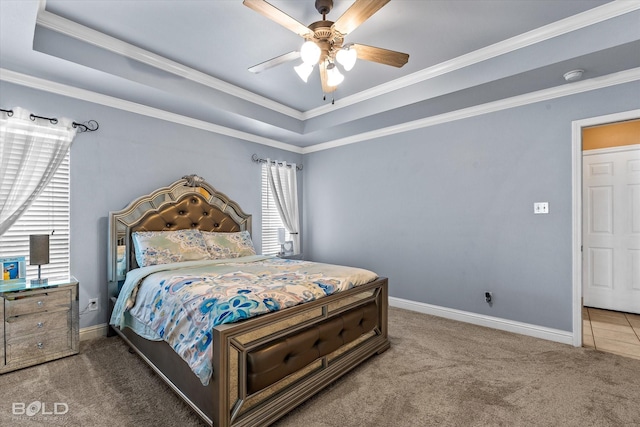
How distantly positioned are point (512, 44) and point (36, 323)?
4.46 metres

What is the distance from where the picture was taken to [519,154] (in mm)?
3152

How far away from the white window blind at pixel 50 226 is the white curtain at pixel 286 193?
2402 millimetres

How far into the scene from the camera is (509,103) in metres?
3.18

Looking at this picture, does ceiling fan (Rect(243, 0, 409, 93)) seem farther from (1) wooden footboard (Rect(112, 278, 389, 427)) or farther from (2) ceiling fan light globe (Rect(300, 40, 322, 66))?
(1) wooden footboard (Rect(112, 278, 389, 427))

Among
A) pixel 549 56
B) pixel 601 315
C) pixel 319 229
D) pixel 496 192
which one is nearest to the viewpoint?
pixel 549 56

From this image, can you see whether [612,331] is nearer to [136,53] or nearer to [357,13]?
[357,13]

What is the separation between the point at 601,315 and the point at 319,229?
12.4 ft

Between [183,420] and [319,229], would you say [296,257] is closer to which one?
[319,229]

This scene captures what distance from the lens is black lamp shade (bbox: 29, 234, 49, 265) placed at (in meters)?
2.46

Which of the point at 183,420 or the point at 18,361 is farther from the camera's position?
the point at 18,361

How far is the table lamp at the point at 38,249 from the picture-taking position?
2.46 metres

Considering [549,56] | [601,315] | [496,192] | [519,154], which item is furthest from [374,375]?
[601,315]

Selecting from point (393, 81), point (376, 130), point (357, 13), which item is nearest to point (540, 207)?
point (393, 81)

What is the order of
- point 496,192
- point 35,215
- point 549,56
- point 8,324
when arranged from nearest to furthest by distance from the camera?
1. point 8,324
2. point 549,56
3. point 35,215
4. point 496,192
